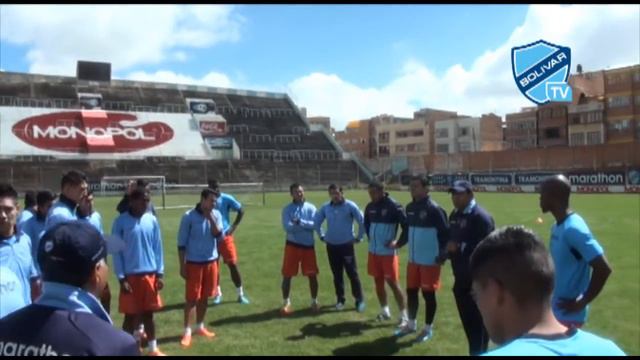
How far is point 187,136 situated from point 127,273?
67134 mm

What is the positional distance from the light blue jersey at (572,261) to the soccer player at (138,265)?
4787 millimetres

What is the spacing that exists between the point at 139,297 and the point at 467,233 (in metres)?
4.00

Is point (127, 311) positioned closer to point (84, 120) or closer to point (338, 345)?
point (338, 345)

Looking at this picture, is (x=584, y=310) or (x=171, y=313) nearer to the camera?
(x=584, y=310)

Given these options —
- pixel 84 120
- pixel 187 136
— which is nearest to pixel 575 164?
pixel 187 136

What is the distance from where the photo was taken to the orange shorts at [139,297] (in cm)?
741

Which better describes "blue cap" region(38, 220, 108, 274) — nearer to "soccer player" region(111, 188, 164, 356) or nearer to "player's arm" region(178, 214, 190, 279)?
"soccer player" region(111, 188, 164, 356)

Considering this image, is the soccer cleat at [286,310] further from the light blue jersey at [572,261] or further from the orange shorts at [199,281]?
the light blue jersey at [572,261]

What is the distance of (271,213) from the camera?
31938 millimetres

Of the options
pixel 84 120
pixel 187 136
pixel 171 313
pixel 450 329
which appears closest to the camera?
pixel 450 329

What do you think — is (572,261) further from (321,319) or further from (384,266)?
(321,319)

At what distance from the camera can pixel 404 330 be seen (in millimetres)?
8727

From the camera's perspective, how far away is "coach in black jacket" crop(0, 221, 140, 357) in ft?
7.36

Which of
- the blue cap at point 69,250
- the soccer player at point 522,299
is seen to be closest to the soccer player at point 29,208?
the blue cap at point 69,250
